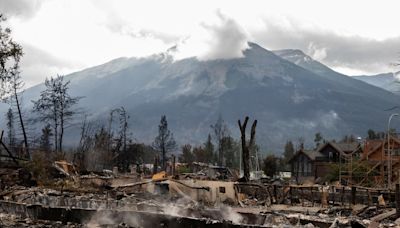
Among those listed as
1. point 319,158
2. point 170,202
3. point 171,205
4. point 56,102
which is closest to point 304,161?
point 319,158

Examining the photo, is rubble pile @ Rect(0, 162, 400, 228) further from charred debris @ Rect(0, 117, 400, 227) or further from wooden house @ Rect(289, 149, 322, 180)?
wooden house @ Rect(289, 149, 322, 180)

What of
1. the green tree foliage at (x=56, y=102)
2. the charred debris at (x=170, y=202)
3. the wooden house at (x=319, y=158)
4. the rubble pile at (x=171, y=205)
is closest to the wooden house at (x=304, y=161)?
the wooden house at (x=319, y=158)

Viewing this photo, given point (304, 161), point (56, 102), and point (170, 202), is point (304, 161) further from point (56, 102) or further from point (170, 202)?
point (170, 202)

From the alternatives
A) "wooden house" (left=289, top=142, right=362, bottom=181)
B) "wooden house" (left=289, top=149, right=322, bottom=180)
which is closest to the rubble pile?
"wooden house" (left=289, top=142, right=362, bottom=181)

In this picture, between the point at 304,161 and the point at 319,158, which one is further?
the point at 304,161

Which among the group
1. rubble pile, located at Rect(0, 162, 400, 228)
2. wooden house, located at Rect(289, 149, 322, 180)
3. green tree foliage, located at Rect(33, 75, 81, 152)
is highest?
green tree foliage, located at Rect(33, 75, 81, 152)

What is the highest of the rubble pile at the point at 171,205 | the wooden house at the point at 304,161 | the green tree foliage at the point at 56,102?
the green tree foliage at the point at 56,102

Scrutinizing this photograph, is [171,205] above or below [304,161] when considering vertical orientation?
below

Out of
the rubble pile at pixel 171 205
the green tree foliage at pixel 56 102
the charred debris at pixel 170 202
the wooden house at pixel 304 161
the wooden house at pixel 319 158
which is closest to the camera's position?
the rubble pile at pixel 171 205

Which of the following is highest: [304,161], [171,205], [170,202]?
[304,161]

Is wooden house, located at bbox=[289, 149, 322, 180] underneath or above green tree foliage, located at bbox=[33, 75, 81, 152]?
underneath

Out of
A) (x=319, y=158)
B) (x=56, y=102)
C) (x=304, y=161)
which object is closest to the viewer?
(x=56, y=102)

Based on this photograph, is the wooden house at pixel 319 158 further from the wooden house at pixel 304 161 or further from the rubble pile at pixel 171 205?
the rubble pile at pixel 171 205

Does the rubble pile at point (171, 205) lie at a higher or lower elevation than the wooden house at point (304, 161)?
lower
